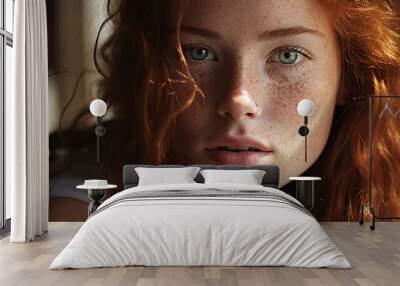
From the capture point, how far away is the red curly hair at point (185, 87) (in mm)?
7355

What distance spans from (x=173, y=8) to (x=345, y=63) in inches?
86.2

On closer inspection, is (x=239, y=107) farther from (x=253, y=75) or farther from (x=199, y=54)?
(x=199, y=54)

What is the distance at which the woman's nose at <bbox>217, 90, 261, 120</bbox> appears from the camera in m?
7.26

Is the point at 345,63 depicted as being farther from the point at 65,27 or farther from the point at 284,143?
the point at 65,27

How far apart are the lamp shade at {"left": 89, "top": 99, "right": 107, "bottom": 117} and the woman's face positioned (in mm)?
921

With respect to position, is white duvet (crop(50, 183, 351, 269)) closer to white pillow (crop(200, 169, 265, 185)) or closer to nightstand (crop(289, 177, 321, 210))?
white pillow (crop(200, 169, 265, 185))

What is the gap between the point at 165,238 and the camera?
4691mm

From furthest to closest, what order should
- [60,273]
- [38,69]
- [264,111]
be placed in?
1. [264,111]
2. [38,69]
3. [60,273]

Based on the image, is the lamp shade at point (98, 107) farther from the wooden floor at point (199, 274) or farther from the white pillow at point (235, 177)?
the wooden floor at point (199, 274)

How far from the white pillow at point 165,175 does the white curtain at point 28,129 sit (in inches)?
42.6

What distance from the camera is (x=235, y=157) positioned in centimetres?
733

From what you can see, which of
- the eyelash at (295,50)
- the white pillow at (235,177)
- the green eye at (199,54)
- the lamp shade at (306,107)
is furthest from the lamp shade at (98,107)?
the lamp shade at (306,107)

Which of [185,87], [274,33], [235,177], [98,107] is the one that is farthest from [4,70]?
[274,33]

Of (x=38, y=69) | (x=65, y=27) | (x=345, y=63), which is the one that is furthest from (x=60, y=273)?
(x=345, y=63)
